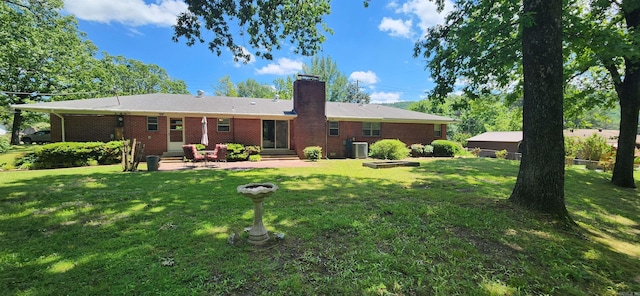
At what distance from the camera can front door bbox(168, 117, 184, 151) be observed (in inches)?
590

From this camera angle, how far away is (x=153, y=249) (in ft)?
11.2

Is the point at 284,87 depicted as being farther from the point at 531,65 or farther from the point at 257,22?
the point at 531,65

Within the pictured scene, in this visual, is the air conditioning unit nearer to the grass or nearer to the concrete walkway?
the concrete walkway

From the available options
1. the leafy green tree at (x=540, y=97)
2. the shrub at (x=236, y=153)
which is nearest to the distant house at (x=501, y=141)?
the shrub at (x=236, y=153)

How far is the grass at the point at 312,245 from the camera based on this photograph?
2.69m

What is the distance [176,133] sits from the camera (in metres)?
15.1

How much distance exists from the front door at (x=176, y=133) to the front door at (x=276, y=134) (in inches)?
197

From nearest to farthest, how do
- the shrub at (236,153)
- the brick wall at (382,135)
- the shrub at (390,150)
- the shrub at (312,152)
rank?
1. the shrub at (236,153)
2. the shrub at (312,152)
3. the shrub at (390,150)
4. the brick wall at (382,135)

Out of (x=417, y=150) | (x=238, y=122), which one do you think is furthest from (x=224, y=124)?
(x=417, y=150)

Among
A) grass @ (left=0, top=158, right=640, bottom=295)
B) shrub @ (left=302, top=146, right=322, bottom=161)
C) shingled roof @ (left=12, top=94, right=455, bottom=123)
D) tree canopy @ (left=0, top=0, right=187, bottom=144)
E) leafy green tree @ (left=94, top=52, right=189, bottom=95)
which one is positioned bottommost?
grass @ (left=0, top=158, right=640, bottom=295)

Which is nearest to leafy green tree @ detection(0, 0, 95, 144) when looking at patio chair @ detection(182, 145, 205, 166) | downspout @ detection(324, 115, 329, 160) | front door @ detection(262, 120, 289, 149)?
patio chair @ detection(182, 145, 205, 166)

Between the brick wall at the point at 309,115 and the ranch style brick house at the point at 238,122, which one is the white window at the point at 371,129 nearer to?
the ranch style brick house at the point at 238,122

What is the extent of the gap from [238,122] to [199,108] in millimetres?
2316

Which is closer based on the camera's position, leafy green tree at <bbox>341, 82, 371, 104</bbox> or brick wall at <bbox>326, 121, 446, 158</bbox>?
brick wall at <bbox>326, 121, 446, 158</bbox>
